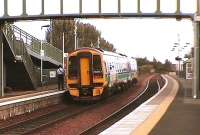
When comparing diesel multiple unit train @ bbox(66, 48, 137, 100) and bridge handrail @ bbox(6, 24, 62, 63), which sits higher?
bridge handrail @ bbox(6, 24, 62, 63)

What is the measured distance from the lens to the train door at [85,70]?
108ft

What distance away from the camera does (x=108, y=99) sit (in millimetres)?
37312

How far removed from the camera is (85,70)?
32875 millimetres

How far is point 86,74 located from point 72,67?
2.81ft

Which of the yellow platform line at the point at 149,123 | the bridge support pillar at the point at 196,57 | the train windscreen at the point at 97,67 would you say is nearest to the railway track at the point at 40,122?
the train windscreen at the point at 97,67

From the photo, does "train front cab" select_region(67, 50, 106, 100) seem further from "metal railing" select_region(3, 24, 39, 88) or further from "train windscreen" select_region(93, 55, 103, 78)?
"metal railing" select_region(3, 24, 39, 88)

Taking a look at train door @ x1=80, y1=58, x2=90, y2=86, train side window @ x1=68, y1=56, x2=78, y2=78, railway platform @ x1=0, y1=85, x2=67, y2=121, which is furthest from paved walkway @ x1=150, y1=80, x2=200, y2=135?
train side window @ x1=68, y1=56, x2=78, y2=78

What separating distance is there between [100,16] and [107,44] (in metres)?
79.4

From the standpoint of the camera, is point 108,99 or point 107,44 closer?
point 108,99

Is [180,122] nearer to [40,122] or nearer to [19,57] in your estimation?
[40,122]

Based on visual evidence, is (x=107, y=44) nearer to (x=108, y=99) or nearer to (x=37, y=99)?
(x=108, y=99)

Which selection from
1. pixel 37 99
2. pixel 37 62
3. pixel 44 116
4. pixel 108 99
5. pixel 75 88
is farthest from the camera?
pixel 37 62

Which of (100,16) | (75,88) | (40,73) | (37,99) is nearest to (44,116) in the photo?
(37,99)

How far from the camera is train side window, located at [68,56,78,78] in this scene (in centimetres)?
3291
